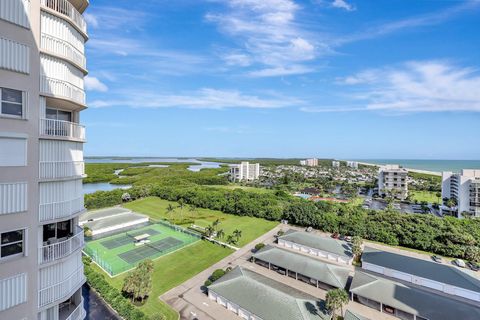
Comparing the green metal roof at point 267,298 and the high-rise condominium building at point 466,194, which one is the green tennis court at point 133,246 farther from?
the high-rise condominium building at point 466,194

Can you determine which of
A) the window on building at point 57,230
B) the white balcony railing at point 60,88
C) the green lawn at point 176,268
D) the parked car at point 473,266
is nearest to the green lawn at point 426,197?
the parked car at point 473,266

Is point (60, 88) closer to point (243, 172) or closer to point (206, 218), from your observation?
point (206, 218)

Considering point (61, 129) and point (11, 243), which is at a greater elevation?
point (61, 129)

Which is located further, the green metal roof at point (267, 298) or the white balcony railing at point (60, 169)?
the green metal roof at point (267, 298)

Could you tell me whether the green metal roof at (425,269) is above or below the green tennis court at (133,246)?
above

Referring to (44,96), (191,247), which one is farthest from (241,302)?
(44,96)

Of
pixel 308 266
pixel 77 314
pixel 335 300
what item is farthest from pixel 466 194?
pixel 77 314
